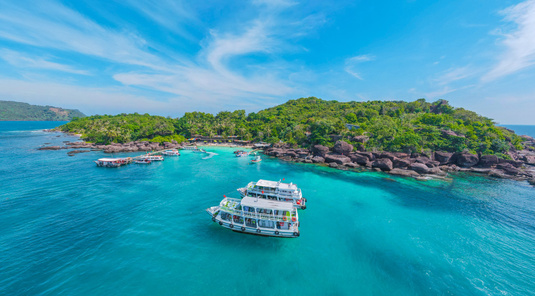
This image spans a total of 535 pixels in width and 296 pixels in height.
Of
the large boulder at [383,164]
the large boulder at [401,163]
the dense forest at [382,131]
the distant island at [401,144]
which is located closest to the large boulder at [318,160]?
the distant island at [401,144]

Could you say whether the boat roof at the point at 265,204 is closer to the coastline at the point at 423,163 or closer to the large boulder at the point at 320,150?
the coastline at the point at 423,163

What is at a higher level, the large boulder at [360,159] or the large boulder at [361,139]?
the large boulder at [361,139]

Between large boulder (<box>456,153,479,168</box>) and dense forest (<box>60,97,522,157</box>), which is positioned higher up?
dense forest (<box>60,97,522,157</box>)

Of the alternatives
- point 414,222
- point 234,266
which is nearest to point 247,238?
point 234,266

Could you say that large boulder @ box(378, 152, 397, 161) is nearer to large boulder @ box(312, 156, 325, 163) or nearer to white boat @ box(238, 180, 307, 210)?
large boulder @ box(312, 156, 325, 163)

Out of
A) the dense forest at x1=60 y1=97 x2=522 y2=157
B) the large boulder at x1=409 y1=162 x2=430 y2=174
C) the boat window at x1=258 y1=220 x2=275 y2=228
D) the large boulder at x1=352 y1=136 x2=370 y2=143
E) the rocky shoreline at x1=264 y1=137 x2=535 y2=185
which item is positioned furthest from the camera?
the large boulder at x1=352 y1=136 x2=370 y2=143

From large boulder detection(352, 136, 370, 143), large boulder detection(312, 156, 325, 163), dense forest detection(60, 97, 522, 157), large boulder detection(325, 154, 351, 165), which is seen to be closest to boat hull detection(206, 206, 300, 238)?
large boulder detection(325, 154, 351, 165)

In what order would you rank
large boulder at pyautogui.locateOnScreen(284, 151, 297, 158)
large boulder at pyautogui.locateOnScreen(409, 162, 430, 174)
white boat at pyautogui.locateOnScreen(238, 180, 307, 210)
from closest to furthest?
white boat at pyautogui.locateOnScreen(238, 180, 307, 210) → large boulder at pyautogui.locateOnScreen(409, 162, 430, 174) → large boulder at pyautogui.locateOnScreen(284, 151, 297, 158)
